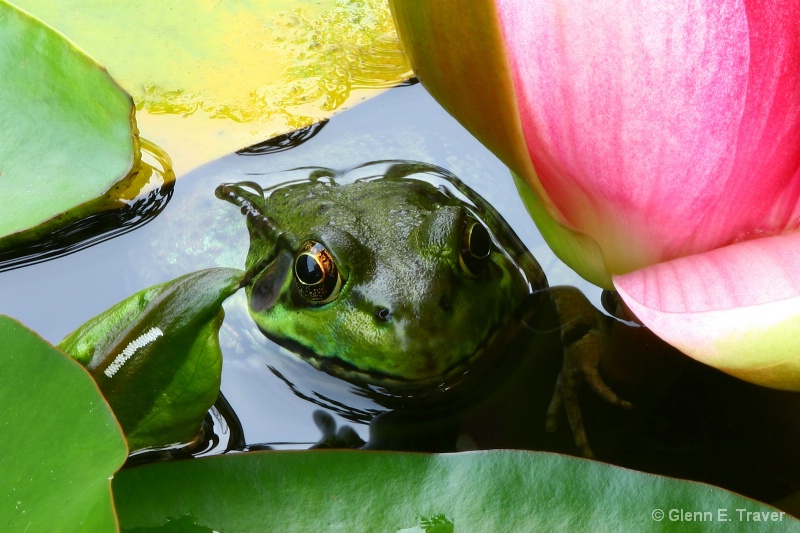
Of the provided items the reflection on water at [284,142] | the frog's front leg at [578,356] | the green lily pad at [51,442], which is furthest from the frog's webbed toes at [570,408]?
the reflection on water at [284,142]

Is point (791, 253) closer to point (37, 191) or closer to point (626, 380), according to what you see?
point (626, 380)

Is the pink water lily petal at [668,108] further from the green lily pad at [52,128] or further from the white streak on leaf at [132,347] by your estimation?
the green lily pad at [52,128]

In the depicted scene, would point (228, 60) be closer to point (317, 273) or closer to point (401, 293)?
point (317, 273)

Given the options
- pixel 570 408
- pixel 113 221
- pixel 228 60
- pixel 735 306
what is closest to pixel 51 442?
pixel 735 306

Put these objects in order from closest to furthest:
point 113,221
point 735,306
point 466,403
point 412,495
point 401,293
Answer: point 735,306
point 412,495
point 401,293
point 466,403
point 113,221

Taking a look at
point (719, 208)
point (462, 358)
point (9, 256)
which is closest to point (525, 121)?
point (719, 208)

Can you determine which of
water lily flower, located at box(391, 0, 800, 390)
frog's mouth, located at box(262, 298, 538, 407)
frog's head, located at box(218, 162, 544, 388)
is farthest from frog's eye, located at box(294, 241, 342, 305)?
water lily flower, located at box(391, 0, 800, 390)
